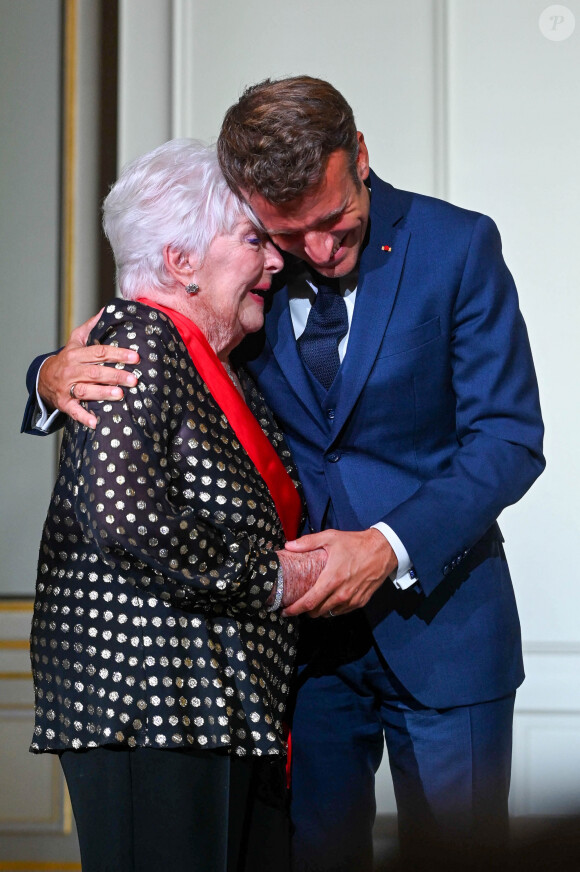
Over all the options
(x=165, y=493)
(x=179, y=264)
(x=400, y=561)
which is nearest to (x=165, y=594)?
(x=165, y=493)

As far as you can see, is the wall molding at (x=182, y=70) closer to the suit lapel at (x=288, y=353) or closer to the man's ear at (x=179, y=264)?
the suit lapel at (x=288, y=353)

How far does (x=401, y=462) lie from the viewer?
1.72 metres

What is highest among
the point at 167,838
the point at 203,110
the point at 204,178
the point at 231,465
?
the point at 203,110

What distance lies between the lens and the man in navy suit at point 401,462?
5.18 feet

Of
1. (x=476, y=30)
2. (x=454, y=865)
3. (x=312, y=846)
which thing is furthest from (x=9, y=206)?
(x=454, y=865)

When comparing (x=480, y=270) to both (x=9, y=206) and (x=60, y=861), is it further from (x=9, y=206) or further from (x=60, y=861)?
(x=60, y=861)

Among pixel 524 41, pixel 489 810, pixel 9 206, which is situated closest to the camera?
pixel 489 810

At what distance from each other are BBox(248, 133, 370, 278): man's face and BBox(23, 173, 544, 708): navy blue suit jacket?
0.06 m

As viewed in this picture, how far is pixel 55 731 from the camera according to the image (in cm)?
142

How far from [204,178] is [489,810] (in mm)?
1200

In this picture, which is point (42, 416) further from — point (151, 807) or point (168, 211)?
point (151, 807)

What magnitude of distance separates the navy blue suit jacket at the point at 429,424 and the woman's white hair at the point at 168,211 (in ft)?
0.81

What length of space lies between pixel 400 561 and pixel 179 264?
0.59 meters

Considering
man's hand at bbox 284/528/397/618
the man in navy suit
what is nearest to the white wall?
the man in navy suit
